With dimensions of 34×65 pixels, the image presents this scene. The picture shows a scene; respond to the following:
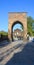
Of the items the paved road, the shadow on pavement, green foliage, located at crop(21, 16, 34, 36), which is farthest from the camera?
green foliage, located at crop(21, 16, 34, 36)

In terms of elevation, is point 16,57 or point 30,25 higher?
point 30,25

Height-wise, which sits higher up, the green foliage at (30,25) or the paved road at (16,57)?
the green foliage at (30,25)

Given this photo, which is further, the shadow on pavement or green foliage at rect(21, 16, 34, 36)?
green foliage at rect(21, 16, 34, 36)

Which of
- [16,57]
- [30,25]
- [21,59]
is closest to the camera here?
[21,59]

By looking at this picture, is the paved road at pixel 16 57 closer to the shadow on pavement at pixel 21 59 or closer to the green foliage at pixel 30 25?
the shadow on pavement at pixel 21 59

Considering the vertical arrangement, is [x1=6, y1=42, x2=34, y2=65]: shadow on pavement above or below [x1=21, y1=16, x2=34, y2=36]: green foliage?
below

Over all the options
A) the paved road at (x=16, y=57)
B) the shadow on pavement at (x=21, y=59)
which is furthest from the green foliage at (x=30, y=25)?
the shadow on pavement at (x=21, y=59)

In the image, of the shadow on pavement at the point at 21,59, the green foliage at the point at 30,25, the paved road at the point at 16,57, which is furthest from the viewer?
the green foliage at the point at 30,25

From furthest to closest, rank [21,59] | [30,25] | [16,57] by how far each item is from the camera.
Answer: [30,25] < [16,57] < [21,59]

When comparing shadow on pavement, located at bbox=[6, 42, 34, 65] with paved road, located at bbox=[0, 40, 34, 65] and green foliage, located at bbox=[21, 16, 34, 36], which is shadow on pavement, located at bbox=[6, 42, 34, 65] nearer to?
paved road, located at bbox=[0, 40, 34, 65]

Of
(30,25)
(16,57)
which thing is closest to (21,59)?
(16,57)

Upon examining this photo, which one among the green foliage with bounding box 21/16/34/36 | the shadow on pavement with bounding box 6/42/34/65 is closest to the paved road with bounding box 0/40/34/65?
the shadow on pavement with bounding box 6/42/34/65

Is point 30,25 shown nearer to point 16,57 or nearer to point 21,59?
point 16,57

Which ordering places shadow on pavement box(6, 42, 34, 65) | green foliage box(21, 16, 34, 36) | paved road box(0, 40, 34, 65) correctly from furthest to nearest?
green foliage box(21, 16, 34, 36)
paved road box(0, 40, 34, 65)
shadow on pavement box(6, 42, 34, 65)
